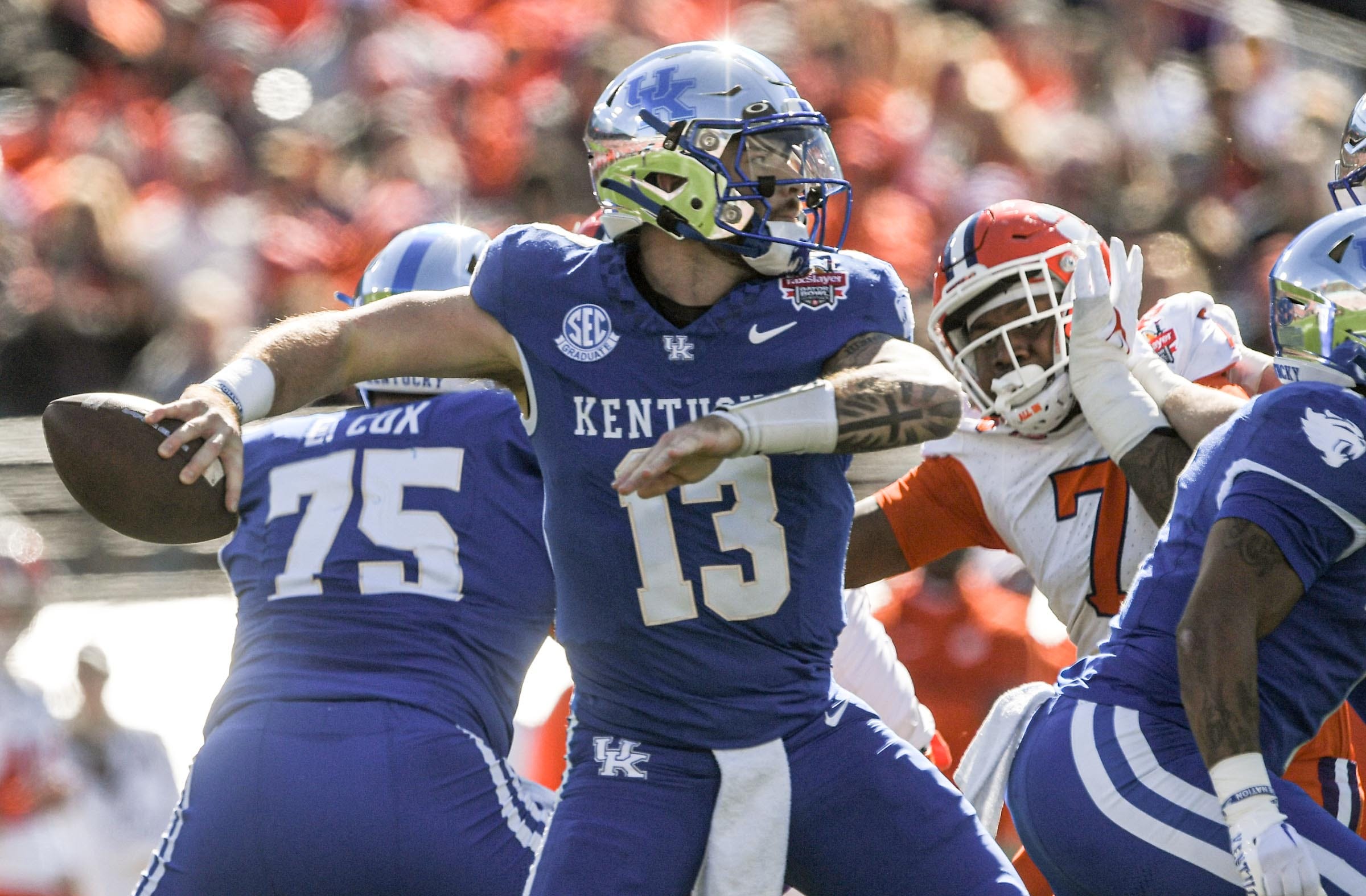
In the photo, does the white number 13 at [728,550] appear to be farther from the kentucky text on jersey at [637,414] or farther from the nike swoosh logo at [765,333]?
the nike swoosh logo at [765,333]

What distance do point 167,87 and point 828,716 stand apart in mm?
5776

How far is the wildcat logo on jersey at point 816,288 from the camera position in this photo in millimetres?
2588

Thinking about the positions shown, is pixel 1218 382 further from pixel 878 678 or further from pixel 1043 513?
pixel 878 678

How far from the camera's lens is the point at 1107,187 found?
8289 mm

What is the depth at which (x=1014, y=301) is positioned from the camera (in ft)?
10.9

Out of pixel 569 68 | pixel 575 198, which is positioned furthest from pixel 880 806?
pixel 569 68

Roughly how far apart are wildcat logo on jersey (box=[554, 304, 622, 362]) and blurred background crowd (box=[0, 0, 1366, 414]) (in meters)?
3.91

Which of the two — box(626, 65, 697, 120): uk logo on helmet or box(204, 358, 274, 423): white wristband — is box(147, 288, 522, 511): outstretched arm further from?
box(626, 65, 697, 120): uk logo on helmet

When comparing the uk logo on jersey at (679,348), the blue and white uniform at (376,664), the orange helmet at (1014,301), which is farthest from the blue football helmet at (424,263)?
the uk logo on jersey at (679,348)

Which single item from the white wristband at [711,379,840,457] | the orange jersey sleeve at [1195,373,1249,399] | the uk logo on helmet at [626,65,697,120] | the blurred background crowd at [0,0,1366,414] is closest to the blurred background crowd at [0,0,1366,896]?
the blurred background crowd at [0,0,1366,414]

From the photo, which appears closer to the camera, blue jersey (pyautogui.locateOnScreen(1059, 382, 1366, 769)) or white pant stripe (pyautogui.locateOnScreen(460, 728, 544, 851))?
blue jersey (pyautogui.locateOnScreen(1059, 382, 1366, 769))

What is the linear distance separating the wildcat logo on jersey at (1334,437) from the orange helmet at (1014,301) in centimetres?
87

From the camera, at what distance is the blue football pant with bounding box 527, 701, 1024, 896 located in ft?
7.88

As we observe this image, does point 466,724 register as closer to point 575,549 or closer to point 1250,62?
point 575,549
